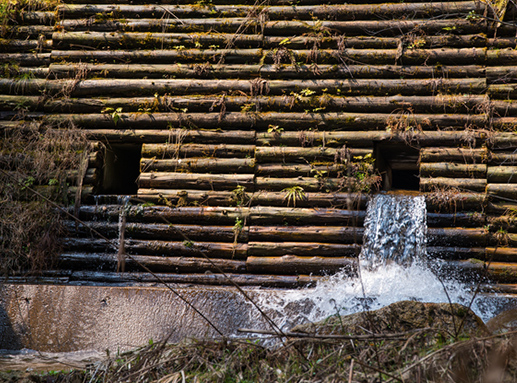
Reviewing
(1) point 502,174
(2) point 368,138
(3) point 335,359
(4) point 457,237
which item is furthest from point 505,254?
(3) point 335,359

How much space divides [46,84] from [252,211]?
14.3 ft

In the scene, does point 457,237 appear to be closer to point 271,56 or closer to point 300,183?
point 300,183

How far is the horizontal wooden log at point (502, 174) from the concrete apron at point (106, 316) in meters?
4.46

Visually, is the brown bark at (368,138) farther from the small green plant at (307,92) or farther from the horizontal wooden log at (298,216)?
the horizontal wooden log at (298,216)

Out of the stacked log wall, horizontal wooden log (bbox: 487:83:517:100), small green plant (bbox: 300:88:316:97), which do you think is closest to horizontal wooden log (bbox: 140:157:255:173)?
the stacked log wall

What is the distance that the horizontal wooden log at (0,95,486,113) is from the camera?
7469 millimetres

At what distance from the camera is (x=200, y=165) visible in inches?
301

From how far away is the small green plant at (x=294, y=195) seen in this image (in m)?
7.30

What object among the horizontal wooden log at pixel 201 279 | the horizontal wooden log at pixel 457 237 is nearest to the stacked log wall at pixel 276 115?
the horizontal wooden log at pixel 457 237

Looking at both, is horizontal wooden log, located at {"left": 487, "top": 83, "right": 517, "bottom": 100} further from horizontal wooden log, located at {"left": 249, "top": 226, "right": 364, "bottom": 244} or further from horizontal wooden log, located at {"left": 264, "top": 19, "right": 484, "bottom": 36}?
horizontal wooden log, located at {"left": 249, "top": 226, "right": 364, "bottom": 244}

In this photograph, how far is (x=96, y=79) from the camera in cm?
809

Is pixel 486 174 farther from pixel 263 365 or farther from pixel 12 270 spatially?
pixel 12 270

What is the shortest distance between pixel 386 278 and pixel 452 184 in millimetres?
1898

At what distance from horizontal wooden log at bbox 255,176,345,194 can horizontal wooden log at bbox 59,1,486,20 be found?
2.92m
